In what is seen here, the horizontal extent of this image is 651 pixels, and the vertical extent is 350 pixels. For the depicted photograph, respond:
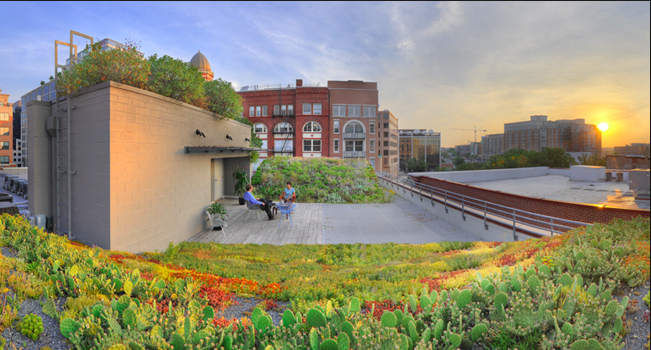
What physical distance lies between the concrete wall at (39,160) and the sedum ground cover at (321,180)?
10.9m

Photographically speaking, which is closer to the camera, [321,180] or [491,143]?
[321,180]

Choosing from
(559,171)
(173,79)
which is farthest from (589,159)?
(173,79)

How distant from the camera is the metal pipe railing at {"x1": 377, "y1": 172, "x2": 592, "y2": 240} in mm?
7383

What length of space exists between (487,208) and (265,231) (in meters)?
7.60

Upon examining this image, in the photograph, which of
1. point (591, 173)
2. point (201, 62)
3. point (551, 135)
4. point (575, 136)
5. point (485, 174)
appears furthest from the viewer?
point (551, 135)

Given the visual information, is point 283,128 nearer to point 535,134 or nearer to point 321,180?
point 321,180

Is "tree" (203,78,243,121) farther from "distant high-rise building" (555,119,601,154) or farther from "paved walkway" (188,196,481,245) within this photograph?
"distant high-rise building" (555,119,601,154)

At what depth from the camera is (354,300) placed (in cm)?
305

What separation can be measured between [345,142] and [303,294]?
43736mm

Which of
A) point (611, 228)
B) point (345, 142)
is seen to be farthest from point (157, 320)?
point (345, 142)

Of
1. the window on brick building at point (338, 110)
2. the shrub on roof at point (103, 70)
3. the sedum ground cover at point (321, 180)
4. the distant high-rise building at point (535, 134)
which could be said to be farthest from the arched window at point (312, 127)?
the shrub on roof at point (103, 70)

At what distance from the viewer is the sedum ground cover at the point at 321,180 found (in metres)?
18.1

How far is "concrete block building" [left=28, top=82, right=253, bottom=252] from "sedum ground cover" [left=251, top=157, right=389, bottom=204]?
9.31 metres

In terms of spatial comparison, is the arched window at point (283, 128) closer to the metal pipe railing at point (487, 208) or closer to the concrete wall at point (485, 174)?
the metal pipe railing at point (487, 208)
